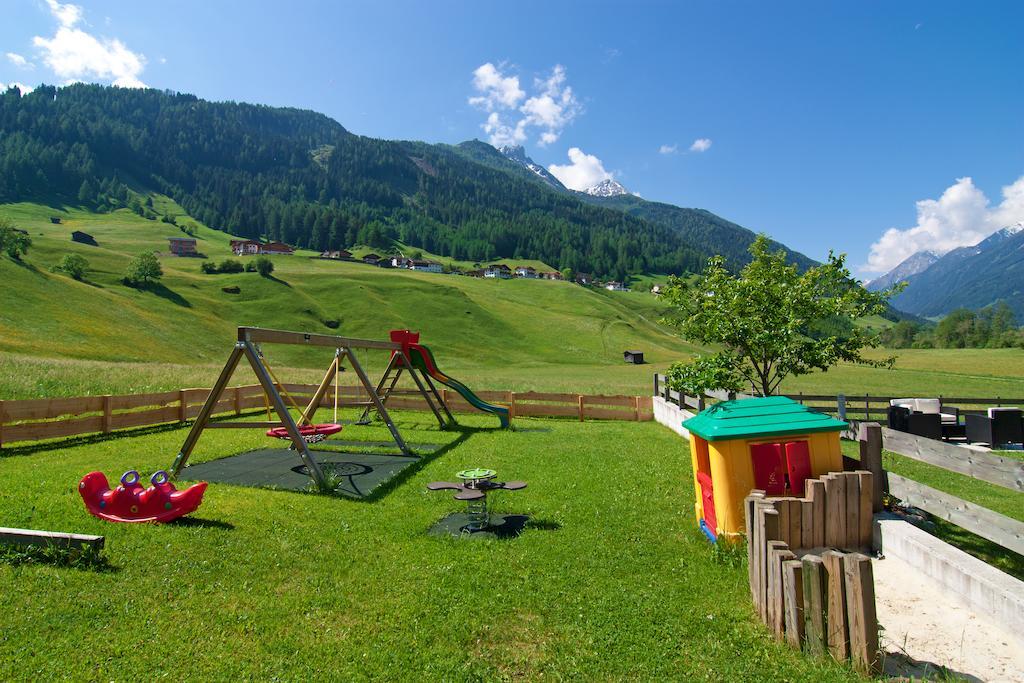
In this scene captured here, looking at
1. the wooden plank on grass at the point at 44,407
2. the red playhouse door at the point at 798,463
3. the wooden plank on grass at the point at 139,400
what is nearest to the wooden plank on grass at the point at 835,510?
the red playhouse door at the point at 798,463

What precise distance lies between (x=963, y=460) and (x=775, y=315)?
8858 millimetres

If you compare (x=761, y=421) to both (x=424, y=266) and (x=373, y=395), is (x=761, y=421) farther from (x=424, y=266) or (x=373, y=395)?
(x=424, y=266)

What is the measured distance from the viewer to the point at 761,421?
6895 mm

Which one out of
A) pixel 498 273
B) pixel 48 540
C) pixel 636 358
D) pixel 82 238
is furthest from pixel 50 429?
pixel 498 273

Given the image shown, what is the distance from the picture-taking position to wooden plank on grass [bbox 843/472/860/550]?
19.9ft

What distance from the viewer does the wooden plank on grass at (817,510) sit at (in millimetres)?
5910

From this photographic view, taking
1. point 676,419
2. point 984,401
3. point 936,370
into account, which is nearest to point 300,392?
point 676,419

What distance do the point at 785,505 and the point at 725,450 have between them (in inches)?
44.9

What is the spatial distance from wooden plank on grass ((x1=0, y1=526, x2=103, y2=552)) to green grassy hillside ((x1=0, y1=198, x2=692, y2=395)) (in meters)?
32.6

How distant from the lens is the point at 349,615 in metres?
5.23

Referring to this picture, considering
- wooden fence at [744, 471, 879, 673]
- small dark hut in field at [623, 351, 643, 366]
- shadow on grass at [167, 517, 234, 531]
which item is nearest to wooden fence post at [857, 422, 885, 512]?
wooden fence at [744, 471, 879, 673]

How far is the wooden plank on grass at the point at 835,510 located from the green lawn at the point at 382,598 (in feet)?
3.45

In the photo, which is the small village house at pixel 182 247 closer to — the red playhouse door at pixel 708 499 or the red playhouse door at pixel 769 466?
the red playhouse door at pixel 708 499

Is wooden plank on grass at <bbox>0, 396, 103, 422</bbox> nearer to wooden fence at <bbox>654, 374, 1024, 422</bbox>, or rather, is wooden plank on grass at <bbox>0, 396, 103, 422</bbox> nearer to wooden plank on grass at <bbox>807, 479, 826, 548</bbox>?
wooden fence at <bbox>654, 374, 1024, 422</bbox>
